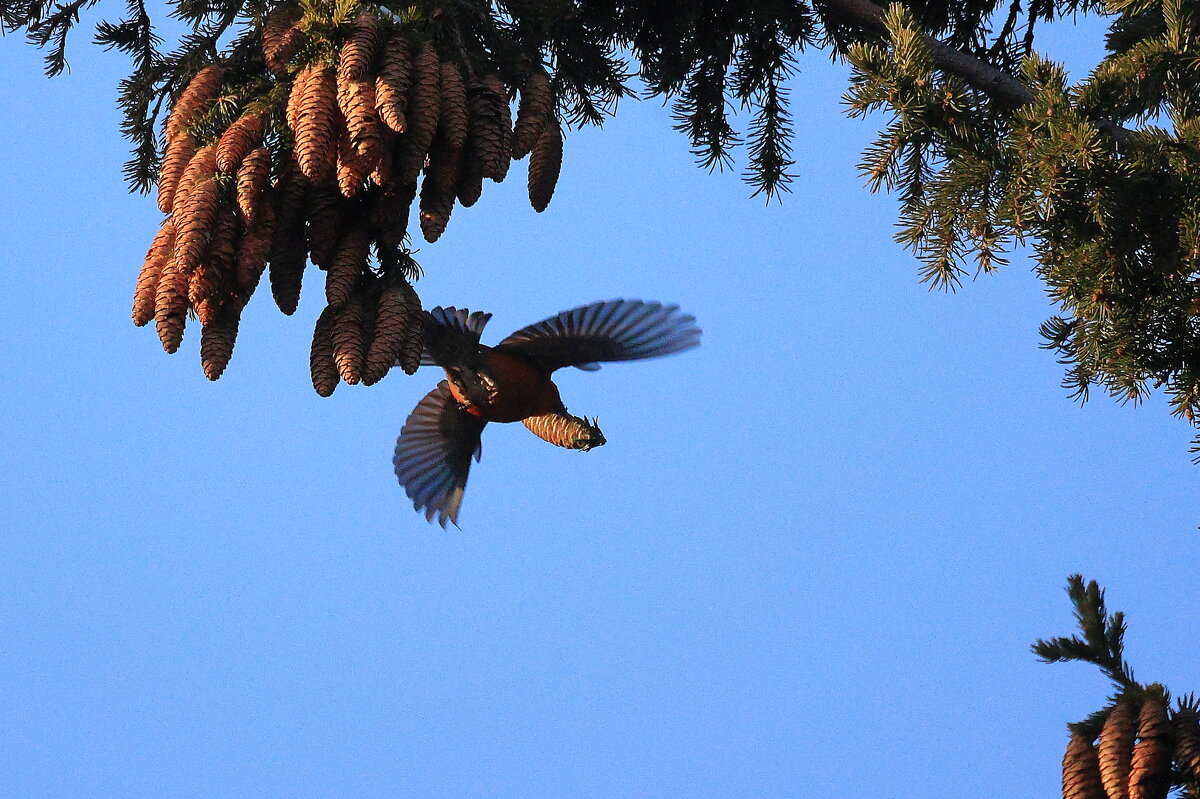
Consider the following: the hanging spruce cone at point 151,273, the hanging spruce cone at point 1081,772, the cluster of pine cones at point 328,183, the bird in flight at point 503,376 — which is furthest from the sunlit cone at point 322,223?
the hanging spruce cone at point 1081,772

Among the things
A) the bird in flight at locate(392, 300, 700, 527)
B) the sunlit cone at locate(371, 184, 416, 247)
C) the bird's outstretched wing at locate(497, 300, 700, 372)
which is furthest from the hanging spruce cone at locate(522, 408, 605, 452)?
the sunlit cone at locate(371, 184, 416, 247)

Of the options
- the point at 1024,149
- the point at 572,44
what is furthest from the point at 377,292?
the point at 572,44

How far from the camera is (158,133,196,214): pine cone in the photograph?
2.38 m

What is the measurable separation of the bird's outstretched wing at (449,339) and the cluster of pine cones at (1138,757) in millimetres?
1517

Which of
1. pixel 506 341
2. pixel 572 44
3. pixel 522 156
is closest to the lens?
pixel 522 156

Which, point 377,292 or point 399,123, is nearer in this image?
point 399,123

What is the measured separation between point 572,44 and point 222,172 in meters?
1.57

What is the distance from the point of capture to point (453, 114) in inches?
90.2

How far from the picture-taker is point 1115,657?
2.62m

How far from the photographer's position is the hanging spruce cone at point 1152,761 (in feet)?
7.66

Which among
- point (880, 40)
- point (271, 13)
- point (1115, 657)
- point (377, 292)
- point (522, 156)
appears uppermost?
point (880, 40)

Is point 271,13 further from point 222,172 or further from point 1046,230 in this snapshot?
point 1046,230

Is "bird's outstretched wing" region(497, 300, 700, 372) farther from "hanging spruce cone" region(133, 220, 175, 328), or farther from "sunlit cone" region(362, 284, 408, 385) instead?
"hanging spruce cone" region(133, 220, 175, 328)

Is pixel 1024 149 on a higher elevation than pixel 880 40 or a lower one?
lower
